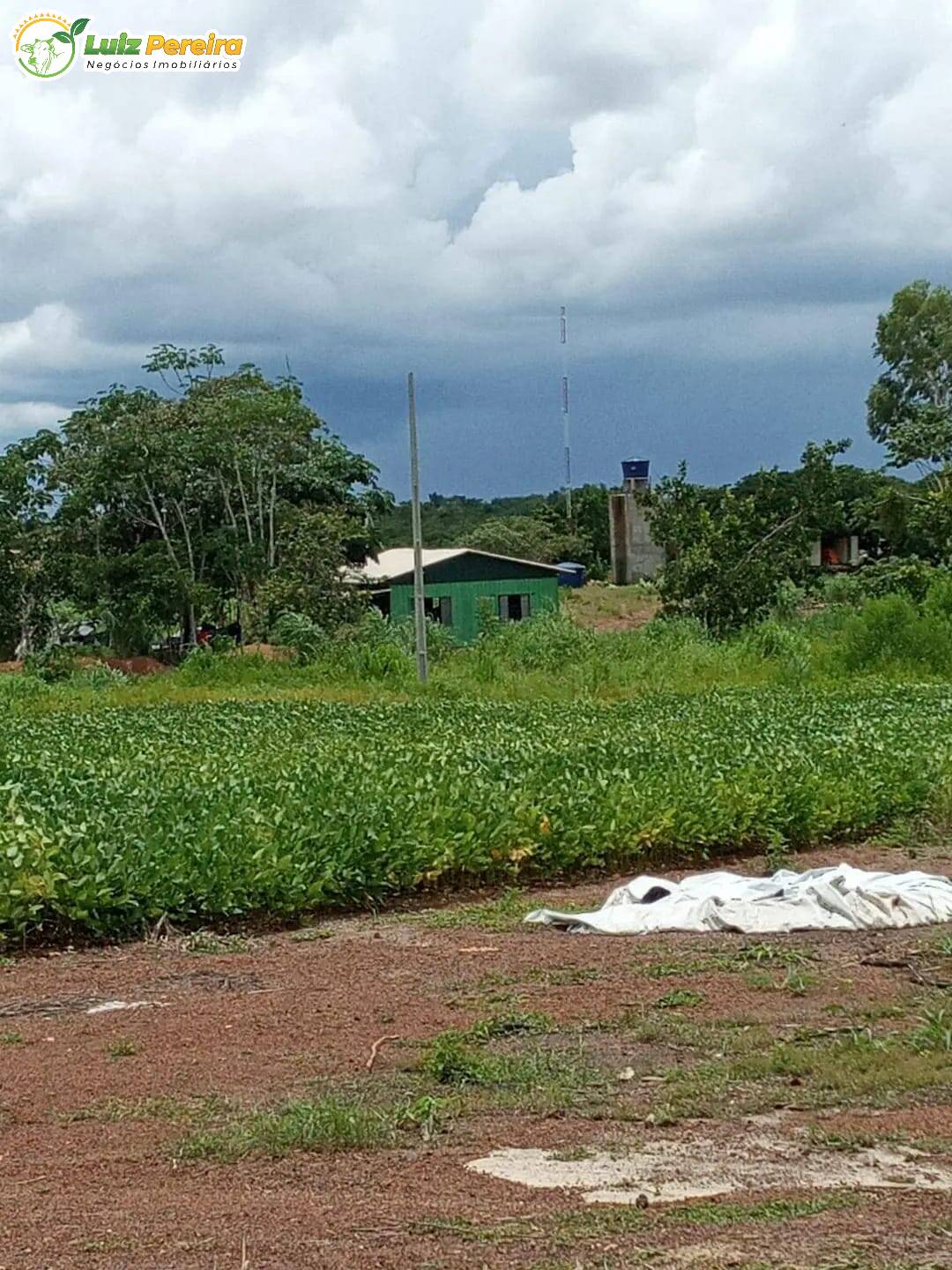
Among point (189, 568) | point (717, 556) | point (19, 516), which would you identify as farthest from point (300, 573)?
point (717, 556)

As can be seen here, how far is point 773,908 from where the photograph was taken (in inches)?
349

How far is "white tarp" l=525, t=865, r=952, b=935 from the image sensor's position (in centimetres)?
875

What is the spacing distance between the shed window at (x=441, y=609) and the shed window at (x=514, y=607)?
1363mm

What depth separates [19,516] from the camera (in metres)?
31.3

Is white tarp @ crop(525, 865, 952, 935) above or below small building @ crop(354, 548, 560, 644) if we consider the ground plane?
below

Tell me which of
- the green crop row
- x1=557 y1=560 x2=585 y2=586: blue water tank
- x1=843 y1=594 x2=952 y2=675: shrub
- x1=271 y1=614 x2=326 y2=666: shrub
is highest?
x1=557 y1=560 x2=585 y2=586: blue water tank

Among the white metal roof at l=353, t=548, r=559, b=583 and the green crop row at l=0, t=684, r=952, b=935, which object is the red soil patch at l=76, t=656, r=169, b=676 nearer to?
the white metal roof at l=353, t=548, r=559, b=583

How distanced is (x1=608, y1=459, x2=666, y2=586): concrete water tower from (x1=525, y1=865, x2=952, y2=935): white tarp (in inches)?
1579

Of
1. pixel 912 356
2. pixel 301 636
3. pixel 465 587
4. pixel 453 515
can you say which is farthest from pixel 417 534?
pixel 453 515

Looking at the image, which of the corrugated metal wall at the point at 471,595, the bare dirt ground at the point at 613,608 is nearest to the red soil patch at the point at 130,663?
the corrugated metal wall at the point at 471,595

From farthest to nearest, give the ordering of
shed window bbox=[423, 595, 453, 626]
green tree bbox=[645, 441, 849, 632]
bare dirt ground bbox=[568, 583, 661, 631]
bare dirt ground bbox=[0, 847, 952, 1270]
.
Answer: bare dirt ground bbox=[568, 583, 661, 631] → shed window bbox=[423, 595, 453, 626] → green tree bbox=[645, 441, 849, 632] → bare dirt ground bbox=[0, 847, 952, 1270]

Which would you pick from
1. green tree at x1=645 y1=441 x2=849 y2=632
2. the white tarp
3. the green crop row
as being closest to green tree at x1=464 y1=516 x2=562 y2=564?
green tree at x1=645 y1=441 x2=849 y2=632

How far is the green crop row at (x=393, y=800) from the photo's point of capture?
28.9ft

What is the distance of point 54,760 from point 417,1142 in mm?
8992
